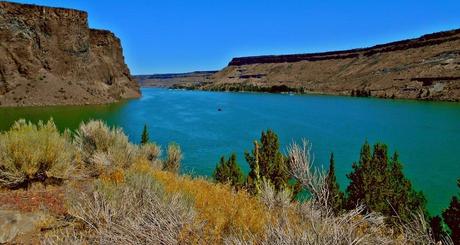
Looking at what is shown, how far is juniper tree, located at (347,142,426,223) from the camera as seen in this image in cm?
1189

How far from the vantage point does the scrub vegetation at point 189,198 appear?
3.83 metres

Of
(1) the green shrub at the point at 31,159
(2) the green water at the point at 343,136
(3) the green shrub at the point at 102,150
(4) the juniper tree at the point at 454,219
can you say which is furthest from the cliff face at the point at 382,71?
(1) the green shrub at the point at 31,159

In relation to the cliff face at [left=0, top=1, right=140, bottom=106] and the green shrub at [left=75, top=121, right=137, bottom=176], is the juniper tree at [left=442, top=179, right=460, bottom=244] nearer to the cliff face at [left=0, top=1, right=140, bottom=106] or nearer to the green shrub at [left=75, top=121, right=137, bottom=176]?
the green shrub at [left=75, top=121, right=137, bottom=176]

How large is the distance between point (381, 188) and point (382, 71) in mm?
99439

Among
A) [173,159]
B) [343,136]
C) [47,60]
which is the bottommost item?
[343,136]

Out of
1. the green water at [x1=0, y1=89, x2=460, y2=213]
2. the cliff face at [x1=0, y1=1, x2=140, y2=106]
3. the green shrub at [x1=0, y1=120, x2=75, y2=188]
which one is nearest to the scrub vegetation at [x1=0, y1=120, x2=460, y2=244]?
the green shrub at [x1=0, y1=120, x2=75, y2=188]

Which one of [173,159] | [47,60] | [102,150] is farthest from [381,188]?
[47,60]

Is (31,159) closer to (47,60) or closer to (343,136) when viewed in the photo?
(343,136)

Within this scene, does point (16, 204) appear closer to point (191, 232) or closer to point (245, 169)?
point (191, 232)

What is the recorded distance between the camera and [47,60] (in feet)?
215

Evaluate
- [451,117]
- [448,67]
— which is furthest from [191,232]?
[448,67]

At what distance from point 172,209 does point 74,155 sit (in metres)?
7.08

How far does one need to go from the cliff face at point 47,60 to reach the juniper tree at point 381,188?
53428 millimetres

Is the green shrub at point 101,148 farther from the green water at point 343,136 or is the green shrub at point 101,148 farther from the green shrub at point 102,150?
the green water at point 343,136
